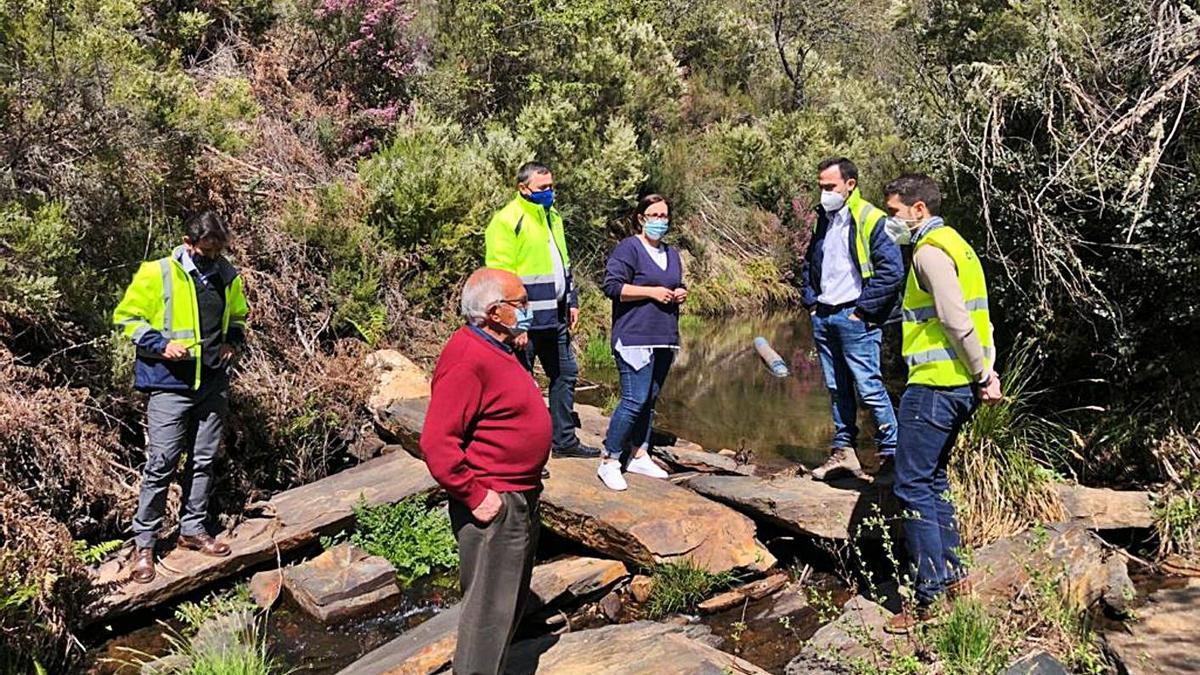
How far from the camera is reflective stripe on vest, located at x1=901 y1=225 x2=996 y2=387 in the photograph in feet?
14.5

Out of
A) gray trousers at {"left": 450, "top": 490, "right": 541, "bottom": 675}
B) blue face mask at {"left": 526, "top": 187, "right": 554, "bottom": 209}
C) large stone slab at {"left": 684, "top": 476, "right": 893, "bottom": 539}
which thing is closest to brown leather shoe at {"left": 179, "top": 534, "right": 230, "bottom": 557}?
gray trousers at {"left": 450, "top": 490, "right": 541, "bottom": 675}

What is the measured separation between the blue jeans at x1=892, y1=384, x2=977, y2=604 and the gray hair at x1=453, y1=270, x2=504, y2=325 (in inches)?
86.9

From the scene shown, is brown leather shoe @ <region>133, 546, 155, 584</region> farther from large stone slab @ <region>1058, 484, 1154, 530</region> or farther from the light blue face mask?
large stone slab @ <region>1058, 484, 1154, 530</region>

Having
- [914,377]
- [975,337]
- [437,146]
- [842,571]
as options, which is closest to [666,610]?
[842,571]

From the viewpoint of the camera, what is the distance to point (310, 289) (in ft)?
29.1

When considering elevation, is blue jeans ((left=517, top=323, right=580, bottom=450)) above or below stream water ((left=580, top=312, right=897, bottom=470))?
above

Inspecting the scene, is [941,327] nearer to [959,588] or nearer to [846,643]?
[959,588]

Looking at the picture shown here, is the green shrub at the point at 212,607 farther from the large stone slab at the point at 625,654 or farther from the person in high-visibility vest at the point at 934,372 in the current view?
the person in high-visibility vest at the point at 934,372

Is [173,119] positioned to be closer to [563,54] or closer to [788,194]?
[563,54]

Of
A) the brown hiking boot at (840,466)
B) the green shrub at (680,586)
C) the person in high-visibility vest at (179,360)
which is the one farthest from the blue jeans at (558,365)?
the person in high-visibility vest at (179,360)

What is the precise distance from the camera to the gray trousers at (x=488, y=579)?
3.73 m

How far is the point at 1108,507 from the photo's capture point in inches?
232

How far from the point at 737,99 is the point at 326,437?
17.4 metres

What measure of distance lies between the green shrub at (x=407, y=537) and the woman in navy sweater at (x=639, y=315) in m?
1.22
